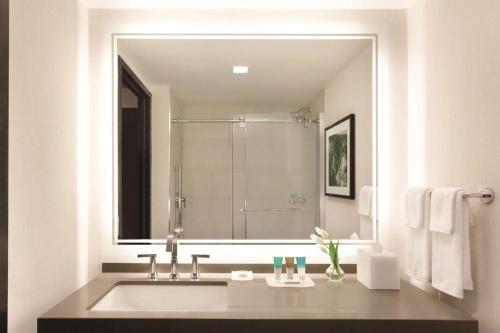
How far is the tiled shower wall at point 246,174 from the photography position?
2.10 metres

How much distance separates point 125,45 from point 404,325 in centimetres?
171

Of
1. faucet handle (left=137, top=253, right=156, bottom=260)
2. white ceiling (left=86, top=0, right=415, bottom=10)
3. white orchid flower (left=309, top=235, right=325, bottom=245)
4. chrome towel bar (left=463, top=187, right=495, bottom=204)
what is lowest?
faucet handle (left=137, top=253, right=156, bottom=260)

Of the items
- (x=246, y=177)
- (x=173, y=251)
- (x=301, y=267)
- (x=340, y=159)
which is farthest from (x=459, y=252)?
(x=173, y=251)

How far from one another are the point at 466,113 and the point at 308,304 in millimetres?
883

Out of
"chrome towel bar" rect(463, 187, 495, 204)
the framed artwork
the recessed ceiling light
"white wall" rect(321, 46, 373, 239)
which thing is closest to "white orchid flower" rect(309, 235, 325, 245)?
"white wall" rect(321, 46, 373, 239)

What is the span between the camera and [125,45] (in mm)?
2117

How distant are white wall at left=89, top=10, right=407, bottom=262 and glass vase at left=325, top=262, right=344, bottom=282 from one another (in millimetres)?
140

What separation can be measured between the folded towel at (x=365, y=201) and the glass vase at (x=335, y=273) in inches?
12.5

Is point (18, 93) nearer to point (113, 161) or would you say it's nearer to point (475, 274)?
point (113, 161)

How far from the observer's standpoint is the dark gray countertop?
144cm

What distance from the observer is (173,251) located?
1960 mm

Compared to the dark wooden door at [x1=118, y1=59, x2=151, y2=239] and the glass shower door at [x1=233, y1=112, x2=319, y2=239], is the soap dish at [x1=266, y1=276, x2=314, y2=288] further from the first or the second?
the dark wooden door at [x1=118, y1=59, x2=151, y2=239]

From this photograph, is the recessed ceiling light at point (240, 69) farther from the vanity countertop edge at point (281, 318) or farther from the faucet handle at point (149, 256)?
the vanity countertop edge at point (281, 318)

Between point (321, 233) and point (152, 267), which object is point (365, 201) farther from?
point (152, 267)
